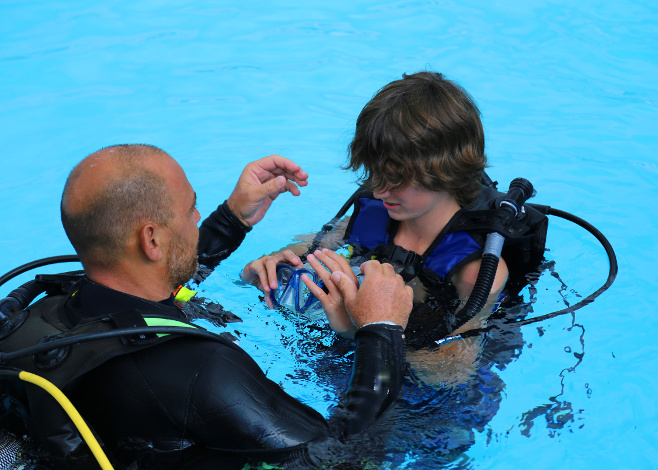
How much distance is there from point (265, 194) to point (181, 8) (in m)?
6.40

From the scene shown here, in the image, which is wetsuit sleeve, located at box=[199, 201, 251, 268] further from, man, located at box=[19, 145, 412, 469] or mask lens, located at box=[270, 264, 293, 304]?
man, located at box=[19, 145, 412, 469]

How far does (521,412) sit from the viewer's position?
3348mm

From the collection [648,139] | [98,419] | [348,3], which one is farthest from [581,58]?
[98,419]

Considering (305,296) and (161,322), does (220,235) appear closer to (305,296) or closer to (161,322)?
(305,296)

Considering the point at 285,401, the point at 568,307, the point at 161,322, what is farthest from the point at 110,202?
the point at 568,307

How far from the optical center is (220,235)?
3.25 meters

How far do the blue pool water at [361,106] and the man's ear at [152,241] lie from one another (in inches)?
48.8

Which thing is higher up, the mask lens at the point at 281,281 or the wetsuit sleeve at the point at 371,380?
the mask lens at the point at 281,281

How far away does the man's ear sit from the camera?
2064 mm

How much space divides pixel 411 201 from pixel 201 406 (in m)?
1.48

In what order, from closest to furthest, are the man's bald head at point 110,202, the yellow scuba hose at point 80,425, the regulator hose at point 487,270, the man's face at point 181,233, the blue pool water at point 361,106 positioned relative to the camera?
the yellow scuba hose at point 80,425 → the man's bald head at point 110,202 → the man's face at point 181,233 → the regulator hose at point 487,270 → the blue pool water at point 361,106

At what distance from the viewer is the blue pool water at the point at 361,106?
330cm

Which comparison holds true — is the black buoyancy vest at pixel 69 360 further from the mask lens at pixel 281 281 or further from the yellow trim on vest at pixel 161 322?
the mask lens at pixel 281 281

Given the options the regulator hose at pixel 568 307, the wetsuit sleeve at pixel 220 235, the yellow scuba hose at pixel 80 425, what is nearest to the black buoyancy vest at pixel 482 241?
the regulator hose at pixel 568 307
